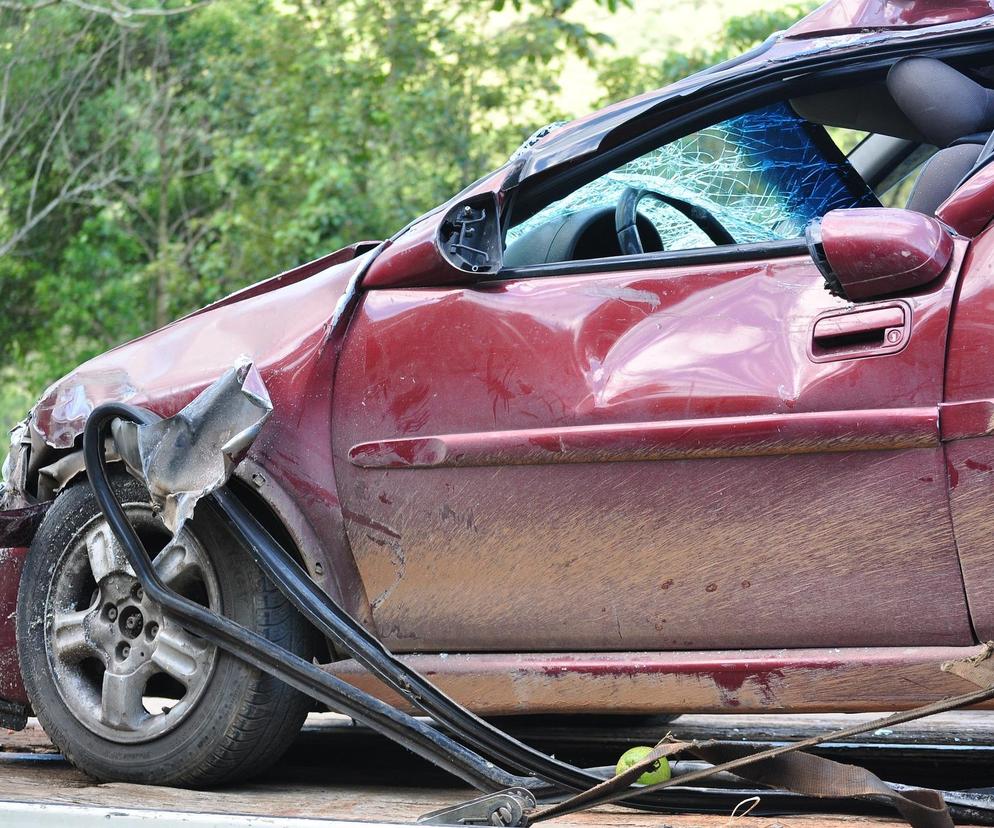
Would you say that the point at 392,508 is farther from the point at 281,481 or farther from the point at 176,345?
the point at 176,345

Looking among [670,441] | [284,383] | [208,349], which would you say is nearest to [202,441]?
[284,383]

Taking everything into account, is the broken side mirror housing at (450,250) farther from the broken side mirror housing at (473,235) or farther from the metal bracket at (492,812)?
the metal bracket at (492,812)

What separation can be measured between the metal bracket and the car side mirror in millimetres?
1137

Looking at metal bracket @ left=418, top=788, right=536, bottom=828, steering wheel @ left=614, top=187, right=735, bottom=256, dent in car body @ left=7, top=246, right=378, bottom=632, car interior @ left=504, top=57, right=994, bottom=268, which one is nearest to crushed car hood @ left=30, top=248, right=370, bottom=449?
dent in car body @ left=7, top=246, right=378, bottom=632

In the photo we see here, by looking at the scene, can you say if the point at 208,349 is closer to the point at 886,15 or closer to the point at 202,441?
the point at 202,441

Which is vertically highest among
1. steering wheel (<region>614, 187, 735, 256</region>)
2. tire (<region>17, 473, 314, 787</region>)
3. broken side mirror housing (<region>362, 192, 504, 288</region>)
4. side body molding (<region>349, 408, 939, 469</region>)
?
broken side mirror housing (<region>362, 192, 504, 288</region>)

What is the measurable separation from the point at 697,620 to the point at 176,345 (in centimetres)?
148

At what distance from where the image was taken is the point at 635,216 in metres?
3.28

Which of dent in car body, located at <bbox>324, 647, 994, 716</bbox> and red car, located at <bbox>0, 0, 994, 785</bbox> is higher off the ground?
red car, located at <bbox>0, 0, 994, 785</bbox>

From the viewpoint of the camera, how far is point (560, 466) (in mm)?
2643

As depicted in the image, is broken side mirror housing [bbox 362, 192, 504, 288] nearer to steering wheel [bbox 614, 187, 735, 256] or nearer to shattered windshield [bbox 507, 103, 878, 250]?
shattered windshield [bbox 507, 103, 878, 250]

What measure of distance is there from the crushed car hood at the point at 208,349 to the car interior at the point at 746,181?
47 centimetres

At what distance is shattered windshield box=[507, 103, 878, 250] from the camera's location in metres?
3.10

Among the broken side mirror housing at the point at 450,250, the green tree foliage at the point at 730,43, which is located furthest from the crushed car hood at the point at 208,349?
the green tree foliage at the point at 730,43
